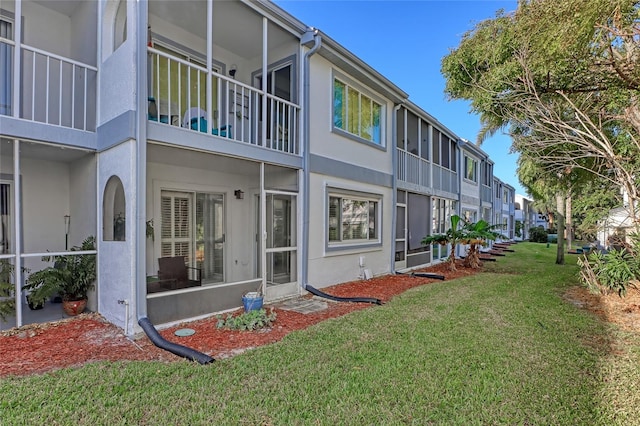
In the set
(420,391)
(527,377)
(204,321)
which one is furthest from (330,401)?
(204,321)

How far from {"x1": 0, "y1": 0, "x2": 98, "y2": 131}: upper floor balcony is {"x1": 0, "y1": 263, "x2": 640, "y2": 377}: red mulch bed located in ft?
12.1

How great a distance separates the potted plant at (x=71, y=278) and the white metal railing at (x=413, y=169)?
9.93 metres

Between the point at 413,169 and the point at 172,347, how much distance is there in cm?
1167

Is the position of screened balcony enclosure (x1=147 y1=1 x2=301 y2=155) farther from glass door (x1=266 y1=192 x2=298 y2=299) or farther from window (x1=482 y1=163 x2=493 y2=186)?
window (x1=482 y1=163 x2=493 y2=186)

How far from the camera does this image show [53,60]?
287 inches

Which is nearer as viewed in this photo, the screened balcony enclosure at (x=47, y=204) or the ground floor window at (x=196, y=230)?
the screened balcony enclosure at (x=47, y=204)

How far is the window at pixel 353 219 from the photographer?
10.0 metres

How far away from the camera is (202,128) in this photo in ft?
24.2

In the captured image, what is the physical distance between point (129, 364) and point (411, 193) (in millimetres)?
11720

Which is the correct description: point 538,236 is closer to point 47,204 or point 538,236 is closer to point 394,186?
point 394,186

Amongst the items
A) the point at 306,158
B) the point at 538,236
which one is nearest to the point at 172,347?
the point at 306,158

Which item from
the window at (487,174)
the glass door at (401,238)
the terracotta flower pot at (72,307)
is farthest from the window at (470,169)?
the terracotta flower pot at (72,307)

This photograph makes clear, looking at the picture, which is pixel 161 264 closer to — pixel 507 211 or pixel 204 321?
pixel 204 321

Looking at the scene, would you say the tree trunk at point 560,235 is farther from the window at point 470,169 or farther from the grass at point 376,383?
the grass at point 376,383
